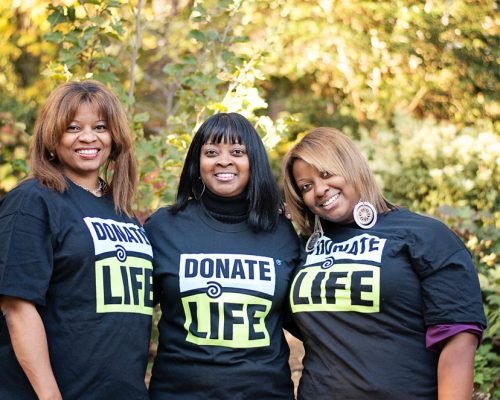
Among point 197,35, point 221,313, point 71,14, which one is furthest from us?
point 197,35

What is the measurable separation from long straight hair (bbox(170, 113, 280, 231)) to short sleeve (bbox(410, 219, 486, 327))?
0.72 metres

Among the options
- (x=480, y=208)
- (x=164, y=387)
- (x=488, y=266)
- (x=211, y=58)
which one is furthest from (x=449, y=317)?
(x=480, y=208)

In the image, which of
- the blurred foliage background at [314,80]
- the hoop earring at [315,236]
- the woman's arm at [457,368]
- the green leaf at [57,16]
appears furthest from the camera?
the blurred foliage background at [314,80]

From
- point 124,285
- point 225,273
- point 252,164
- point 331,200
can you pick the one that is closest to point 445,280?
point 331,200

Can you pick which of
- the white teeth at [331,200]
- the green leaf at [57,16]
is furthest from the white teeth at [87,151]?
the green leaf at [57,16]

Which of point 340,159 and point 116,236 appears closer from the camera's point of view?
point 116,236

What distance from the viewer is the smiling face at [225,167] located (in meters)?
3.28

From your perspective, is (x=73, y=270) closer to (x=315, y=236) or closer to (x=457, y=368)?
(x=315, y=236)

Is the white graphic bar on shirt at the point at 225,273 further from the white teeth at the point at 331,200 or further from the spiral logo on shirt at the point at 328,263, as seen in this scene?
the white teeth at the point at 331,200

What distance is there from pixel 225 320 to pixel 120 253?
0.51 m

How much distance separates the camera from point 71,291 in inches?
107

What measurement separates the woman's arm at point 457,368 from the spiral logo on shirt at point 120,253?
4.16 feet

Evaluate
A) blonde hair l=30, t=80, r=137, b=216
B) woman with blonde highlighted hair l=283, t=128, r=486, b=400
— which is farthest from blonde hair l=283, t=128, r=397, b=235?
blonde hair l=30, t=80, r=137, b=216

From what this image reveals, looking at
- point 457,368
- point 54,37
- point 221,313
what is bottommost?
point 457,368
